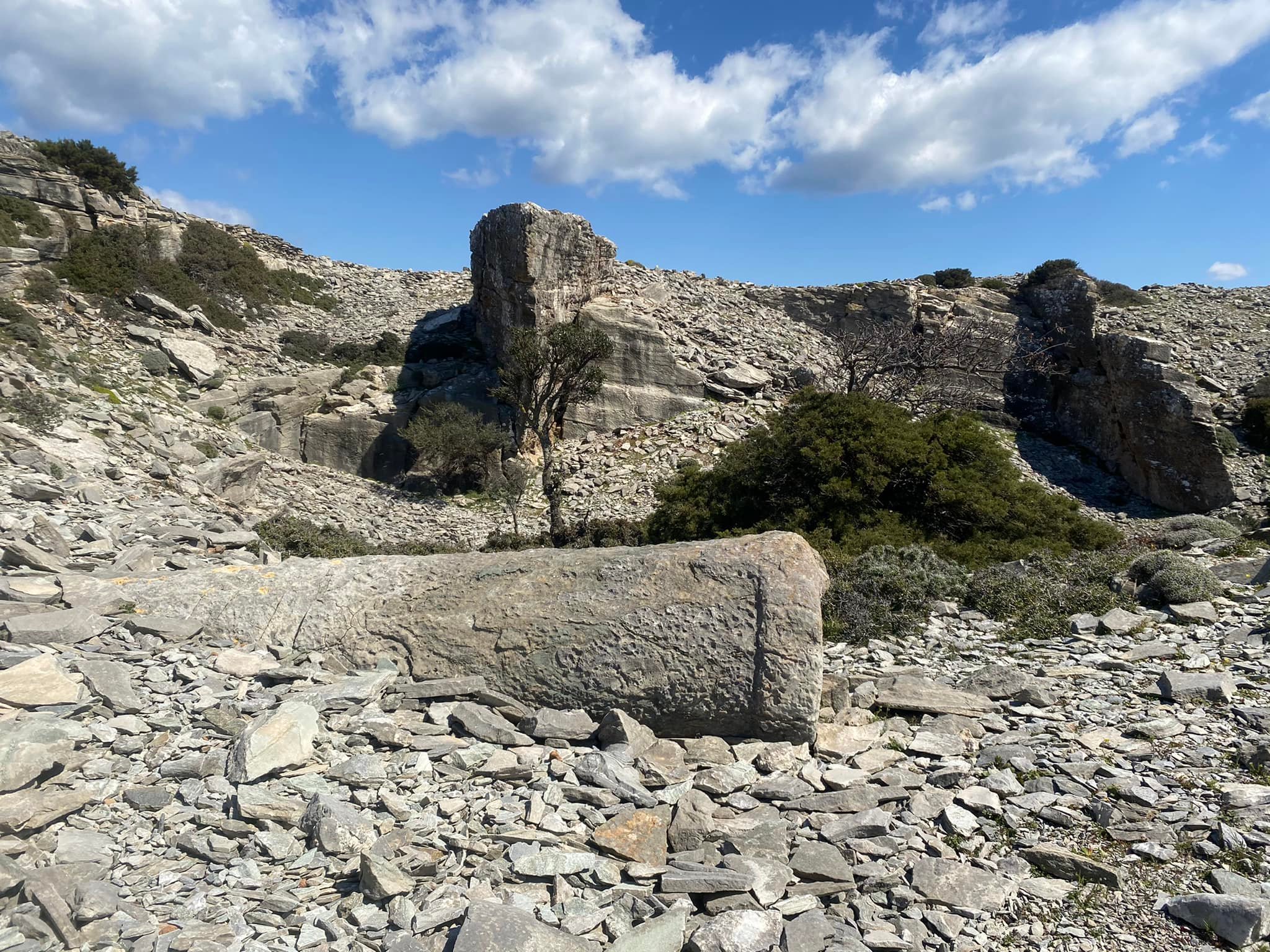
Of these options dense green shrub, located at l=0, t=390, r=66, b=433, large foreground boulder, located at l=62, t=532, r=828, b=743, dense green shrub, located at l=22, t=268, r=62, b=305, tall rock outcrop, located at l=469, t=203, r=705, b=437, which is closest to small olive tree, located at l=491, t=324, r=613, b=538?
tall rock outcrop, located at l=469, t=203, r=705, b=437

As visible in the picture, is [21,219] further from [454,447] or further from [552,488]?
[552,488]

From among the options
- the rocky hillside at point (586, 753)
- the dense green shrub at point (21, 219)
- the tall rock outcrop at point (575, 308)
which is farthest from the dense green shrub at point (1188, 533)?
the dense green shrub at point (21, 219)

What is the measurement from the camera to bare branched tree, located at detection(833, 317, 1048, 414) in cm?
2138

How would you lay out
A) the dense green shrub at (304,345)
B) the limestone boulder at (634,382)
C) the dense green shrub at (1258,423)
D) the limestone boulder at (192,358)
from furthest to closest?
1. the dense green shrub at (304,345)
2. the limestone boulder at (634,382)
3. the dense green shrub at (1258,423)
4. the limestone boulder at (192,358)

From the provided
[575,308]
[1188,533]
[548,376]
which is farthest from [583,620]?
[575,308]

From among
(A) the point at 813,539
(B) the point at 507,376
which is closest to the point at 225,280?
(B) the point at 507,376

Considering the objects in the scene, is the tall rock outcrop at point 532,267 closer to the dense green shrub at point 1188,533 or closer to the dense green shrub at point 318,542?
the dense green shrub at point 318,542

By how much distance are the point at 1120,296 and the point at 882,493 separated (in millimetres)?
28741

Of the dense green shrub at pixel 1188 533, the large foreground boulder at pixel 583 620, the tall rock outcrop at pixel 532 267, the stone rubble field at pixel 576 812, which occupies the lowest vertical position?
the stone rubble field at pixel 576 812

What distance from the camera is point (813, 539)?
10.9 m

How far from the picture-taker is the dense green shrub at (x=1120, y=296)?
1261 inches

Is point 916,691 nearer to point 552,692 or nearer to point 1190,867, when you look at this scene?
point 1190,867

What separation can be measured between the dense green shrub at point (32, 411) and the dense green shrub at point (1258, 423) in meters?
30.4

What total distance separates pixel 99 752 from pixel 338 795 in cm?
137
